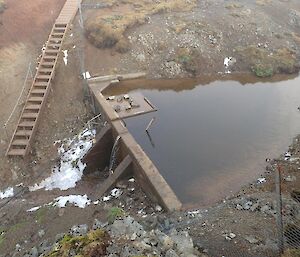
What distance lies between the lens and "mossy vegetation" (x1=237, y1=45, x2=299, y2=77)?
22.3 meters

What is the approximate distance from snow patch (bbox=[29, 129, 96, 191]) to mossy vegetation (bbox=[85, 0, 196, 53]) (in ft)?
21.9

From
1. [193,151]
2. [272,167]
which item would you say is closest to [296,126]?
[272,167]

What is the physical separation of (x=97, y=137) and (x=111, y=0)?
13288 mm

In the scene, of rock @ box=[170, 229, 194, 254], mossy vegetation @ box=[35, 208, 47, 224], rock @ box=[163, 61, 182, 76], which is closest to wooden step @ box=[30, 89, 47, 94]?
rock @ box=[163, 61, 182, 76]

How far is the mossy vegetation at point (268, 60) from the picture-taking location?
2227cm

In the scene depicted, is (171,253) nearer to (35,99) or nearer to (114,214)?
(114,214)

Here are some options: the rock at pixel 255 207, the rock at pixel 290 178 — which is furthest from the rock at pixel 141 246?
the rock at pixel 290 178

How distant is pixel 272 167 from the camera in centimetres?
1485

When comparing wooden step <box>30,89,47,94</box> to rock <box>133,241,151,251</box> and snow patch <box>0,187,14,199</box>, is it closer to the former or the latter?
snow patch <box>0,187,14,199</box>

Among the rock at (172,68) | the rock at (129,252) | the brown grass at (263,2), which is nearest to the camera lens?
the rock at (129,252)

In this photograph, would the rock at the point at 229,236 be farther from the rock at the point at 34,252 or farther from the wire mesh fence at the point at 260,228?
the rock at the point at 34,252

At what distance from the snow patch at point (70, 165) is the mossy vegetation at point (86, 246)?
25.8 ft

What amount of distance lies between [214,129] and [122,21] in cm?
1056

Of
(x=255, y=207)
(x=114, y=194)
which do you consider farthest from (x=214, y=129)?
(x=255, y=207)
